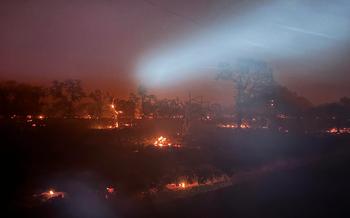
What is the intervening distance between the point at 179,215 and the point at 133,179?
4.58 meters

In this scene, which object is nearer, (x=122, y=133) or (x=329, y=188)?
(x=329, y=188)

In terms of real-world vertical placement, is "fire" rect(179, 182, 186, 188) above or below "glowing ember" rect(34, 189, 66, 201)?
below

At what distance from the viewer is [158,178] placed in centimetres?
1588

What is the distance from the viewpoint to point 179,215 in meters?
10.9

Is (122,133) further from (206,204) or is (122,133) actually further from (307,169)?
(206,204)

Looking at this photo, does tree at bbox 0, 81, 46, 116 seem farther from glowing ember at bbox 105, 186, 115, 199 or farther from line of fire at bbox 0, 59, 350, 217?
glowing ember at bbox 105, 186, 115, 199

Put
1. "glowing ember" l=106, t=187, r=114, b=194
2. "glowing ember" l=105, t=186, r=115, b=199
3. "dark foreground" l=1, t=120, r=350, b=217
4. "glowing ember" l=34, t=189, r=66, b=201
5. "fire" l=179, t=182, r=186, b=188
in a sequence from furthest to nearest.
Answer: "fire" l=179, t=182, r=186, b=188, "glowing ember" l=106, t=187, r=114, b=194, "glowing ember" l=105, t=186, r=115, b=199, "glowing ember" l=34, t=189, r=66, b=201, "dark foreground" l=1, t=120, r=350, b=217

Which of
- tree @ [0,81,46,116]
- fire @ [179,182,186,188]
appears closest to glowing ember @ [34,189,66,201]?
fire @ [179,182,186,188]

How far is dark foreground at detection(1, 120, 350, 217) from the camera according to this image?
450 inches

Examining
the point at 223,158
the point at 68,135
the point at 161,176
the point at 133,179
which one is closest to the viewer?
the point at 133,179

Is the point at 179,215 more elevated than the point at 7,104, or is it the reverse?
the point at 7,104

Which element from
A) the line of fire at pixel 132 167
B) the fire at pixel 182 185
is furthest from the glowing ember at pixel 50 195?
the fire at pixel 182 185

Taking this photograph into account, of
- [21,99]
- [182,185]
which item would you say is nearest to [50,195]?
[182,185]

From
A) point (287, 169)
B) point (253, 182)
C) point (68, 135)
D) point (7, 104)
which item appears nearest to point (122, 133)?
point (68, 135)
